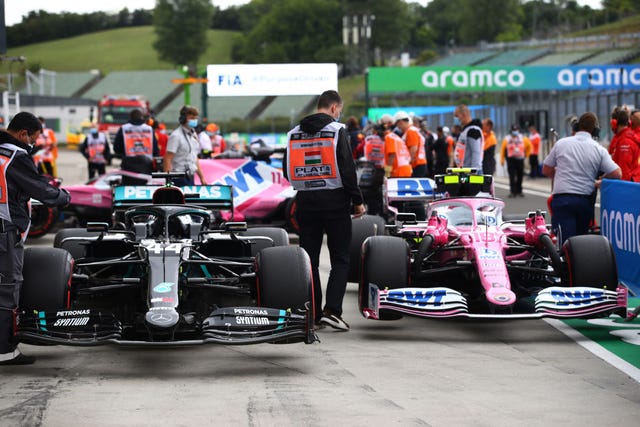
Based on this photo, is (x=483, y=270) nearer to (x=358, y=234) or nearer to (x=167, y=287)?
(x=358, y=234)

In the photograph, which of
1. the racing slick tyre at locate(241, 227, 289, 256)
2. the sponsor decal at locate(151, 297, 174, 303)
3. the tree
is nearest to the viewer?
the sponsor decal at locate(151, 297, 174, 303)

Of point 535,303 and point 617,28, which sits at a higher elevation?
point 617,28

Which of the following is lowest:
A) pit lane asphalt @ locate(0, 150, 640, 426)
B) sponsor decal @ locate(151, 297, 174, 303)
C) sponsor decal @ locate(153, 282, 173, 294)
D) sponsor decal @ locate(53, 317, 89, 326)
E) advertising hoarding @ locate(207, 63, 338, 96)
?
pit lane asphalt @ locate(0, 150, 640, 426)

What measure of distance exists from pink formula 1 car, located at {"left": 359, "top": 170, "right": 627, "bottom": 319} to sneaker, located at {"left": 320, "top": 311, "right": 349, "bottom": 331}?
20cm

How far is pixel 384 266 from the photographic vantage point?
8.98 m

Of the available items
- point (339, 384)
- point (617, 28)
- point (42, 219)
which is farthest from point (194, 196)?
point (617, 28)

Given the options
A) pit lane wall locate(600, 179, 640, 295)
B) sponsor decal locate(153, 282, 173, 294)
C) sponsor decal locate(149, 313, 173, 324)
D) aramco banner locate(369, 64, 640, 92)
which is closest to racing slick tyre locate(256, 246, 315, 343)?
sponsor decal locate(153, 282, 173, 294)

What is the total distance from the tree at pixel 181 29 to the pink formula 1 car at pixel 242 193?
5075 inches

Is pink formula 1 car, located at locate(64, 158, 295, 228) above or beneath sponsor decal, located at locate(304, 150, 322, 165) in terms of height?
beneath

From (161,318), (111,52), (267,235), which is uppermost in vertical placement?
(111,52)

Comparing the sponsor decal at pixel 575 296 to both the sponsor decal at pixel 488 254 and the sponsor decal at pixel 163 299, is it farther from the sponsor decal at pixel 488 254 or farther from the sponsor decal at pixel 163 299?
the sponsor decal at pixel 163 299

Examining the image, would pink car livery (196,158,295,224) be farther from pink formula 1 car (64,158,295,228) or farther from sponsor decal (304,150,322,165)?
sponsor decal (304,150,322,165)

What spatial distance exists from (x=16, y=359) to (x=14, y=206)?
3.25ft

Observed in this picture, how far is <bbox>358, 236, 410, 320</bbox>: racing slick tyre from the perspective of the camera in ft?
29.4
